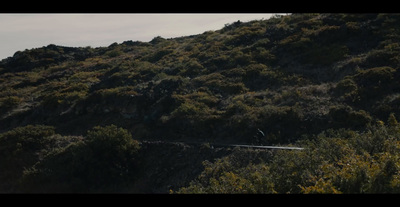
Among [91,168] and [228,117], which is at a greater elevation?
[228,117]

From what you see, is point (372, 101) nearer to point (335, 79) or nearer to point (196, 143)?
point (335, 79)

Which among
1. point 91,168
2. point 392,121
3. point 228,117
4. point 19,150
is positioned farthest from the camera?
point 228,117

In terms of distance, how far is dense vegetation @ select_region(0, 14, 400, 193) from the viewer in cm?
1055

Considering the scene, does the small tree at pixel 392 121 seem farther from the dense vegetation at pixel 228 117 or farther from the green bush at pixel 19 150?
the green bush at pixel 19 150

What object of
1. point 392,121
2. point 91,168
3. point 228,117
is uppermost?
point 392,121

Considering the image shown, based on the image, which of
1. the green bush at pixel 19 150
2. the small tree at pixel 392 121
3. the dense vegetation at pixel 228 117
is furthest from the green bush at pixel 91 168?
the small tree at pixel 392 121

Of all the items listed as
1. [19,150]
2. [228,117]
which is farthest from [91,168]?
[228,117]

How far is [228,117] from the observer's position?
63.9 feet

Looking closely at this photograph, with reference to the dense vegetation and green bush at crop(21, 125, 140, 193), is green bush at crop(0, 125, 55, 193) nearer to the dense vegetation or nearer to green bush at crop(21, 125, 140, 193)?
the dense vegetation

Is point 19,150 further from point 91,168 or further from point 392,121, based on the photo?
point 392,121

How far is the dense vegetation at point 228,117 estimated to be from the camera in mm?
10549

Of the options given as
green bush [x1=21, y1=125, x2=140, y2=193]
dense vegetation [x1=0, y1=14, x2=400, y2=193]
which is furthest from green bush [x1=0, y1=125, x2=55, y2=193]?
green bush [x1=21, y1=125, x2=140, y2=193]

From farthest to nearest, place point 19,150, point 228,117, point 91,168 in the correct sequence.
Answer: point 228,117
point 19,150
point 91,168

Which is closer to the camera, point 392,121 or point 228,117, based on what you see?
point 392,121
